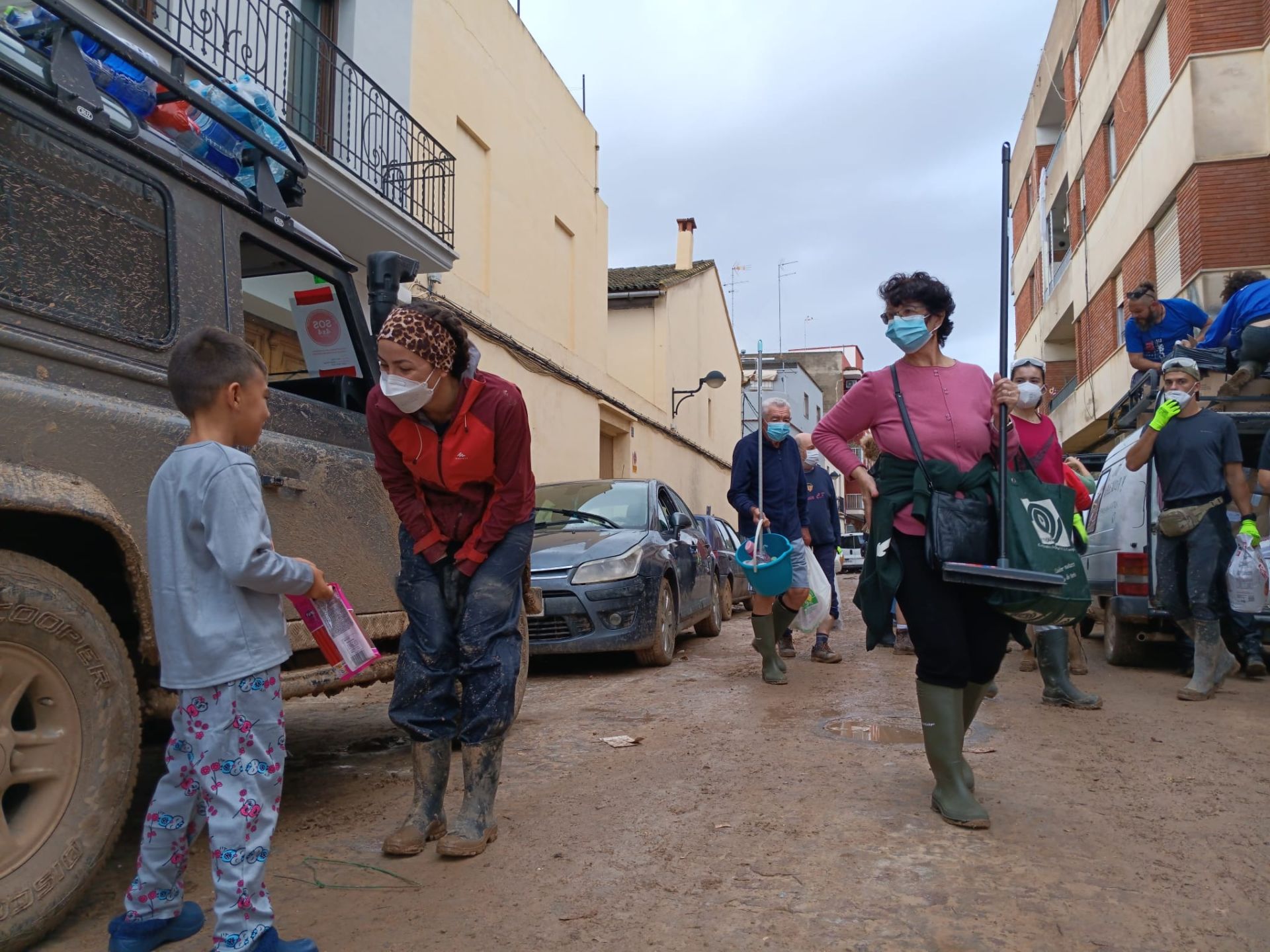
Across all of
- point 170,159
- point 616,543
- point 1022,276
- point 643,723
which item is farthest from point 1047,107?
point 170,159

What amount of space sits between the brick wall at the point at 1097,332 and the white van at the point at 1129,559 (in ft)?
40.7

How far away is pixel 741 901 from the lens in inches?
107

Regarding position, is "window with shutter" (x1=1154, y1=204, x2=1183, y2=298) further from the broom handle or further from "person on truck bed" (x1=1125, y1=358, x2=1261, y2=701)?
the broom handle

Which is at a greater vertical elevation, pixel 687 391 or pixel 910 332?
pixel 687 391

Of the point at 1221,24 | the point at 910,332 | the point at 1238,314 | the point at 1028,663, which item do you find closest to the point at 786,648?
the point at 1028,663

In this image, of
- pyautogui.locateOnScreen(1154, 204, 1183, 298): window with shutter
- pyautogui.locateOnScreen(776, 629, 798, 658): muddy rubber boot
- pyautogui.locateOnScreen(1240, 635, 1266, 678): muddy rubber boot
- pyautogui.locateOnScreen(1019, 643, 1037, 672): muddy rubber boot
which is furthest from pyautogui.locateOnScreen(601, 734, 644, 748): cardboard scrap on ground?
pyautogui.locateOnScreen(1154, 204, 1183, 298): window with shutter

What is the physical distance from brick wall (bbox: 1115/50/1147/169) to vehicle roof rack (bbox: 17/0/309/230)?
1666 centimetres

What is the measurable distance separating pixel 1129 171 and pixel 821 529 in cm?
1269

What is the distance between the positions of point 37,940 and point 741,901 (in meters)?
1.75

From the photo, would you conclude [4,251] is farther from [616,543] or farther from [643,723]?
[616,543]

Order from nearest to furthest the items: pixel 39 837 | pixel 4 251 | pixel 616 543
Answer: pixel 39 837, pixel 4 251, pixel 616 543

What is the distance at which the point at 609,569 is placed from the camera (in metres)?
7.25

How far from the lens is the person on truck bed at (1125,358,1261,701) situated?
19.8 feet

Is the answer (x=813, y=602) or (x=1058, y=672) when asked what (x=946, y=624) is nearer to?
(x=1058, y=672)
